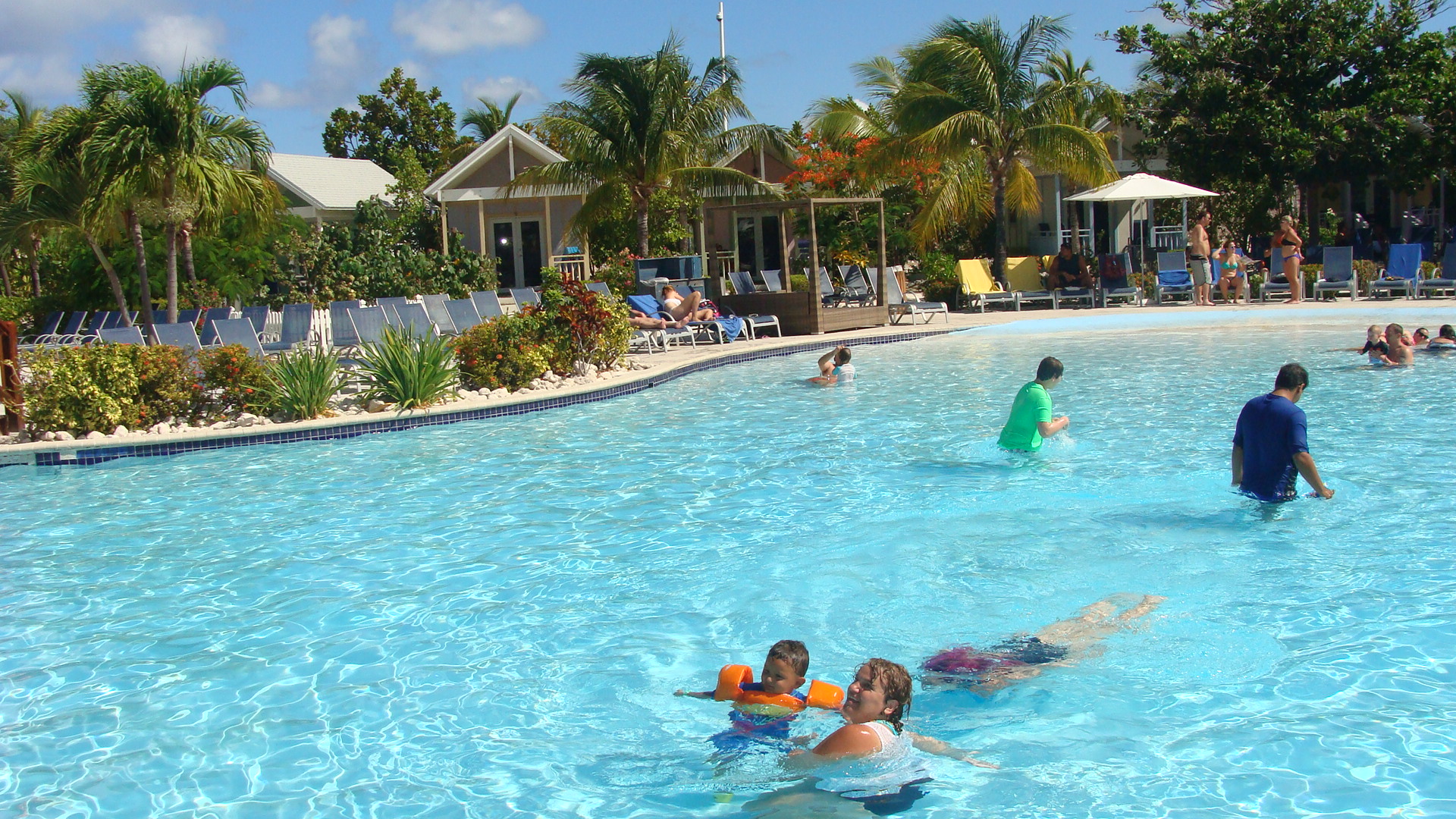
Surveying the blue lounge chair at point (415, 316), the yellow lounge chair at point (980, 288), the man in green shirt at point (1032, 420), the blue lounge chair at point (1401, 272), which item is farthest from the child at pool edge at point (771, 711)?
the blue lounge chair at point (1401, 272)

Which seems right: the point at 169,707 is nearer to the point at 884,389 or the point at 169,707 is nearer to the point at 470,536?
the point at 470,536

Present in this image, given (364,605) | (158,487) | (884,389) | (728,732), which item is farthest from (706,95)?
(728,732)

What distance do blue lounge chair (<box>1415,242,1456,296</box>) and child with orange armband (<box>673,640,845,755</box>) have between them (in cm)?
1912

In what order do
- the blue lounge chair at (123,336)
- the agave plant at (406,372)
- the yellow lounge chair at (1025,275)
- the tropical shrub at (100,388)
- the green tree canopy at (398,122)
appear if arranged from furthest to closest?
the green tree canopy at (398,122) → the yellow lounge chair at (1025,275) → the blue lounge chair at (123,336) → the agave plant at (406,372) → the tropical shrub at (100,388)

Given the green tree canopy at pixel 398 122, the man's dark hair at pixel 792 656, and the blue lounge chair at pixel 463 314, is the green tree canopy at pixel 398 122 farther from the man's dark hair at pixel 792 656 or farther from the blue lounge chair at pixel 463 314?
the man's dark hair at pixel 792 656

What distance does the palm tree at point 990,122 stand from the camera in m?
21.7

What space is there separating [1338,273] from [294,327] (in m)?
17.6

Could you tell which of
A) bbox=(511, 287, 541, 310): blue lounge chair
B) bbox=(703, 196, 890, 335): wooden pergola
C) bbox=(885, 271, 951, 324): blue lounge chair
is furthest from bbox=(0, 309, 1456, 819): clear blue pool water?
bbox=(885, 271, 951, 324): blue lounge chair

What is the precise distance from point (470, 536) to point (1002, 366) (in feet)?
28.7

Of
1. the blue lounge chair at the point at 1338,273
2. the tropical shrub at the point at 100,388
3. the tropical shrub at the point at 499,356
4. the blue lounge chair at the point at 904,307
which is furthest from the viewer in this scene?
the blue lounge chair at the point at 1338,273

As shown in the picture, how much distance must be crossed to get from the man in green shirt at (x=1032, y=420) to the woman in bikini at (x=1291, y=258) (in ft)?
45.5

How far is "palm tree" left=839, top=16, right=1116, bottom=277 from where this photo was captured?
21.7 metres

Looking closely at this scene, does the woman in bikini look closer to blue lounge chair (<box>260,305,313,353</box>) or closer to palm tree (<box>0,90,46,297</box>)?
blue lounge chair (<box>260,305,313,353</box>)

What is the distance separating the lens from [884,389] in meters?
12.9
